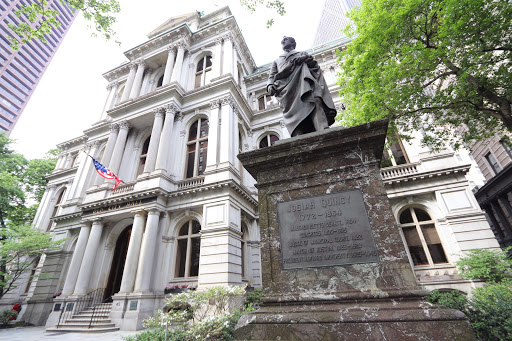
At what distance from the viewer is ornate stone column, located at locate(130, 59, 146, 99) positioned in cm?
1950

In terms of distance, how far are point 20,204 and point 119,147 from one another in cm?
1543

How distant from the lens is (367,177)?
135 inches

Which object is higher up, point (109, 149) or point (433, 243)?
point (109, 149)

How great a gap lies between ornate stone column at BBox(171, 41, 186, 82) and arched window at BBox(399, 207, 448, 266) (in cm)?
1823

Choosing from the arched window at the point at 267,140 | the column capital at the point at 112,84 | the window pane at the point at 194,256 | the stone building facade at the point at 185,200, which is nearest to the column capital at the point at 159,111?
the stone building facade at the point at 185,200

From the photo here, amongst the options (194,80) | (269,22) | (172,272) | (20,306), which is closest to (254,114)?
(194,80)

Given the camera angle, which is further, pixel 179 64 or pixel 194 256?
pixel 179 64

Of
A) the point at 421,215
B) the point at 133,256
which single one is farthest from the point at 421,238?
the point at 133,256

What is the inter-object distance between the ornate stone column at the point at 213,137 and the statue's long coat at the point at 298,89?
32.2 feet

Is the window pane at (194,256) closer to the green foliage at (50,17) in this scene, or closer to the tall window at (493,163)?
the green foliage at (50,17)

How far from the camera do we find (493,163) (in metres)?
19.9

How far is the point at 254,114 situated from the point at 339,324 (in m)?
18.9

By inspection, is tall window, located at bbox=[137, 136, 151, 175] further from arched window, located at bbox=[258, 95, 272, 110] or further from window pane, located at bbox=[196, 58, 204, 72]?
arched window, located at bbox=[258, 95, 272, 110]

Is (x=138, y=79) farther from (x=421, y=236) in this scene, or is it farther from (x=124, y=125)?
(x=421, y=236)
